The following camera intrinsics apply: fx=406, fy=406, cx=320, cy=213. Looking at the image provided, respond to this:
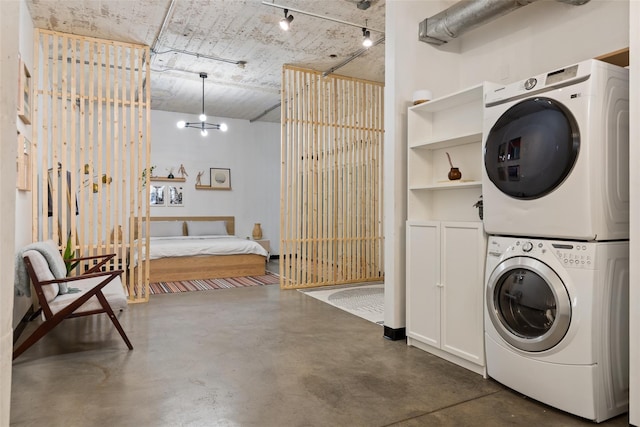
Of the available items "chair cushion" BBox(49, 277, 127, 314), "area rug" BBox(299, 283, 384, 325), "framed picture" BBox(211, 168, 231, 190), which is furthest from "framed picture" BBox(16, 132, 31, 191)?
"framed picture" BBox(211, 168, 231, 190)

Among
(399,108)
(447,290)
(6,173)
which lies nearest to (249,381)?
(447,290)

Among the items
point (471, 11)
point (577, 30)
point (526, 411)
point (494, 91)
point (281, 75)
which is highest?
point (281, 75)

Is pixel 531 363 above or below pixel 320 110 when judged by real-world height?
below

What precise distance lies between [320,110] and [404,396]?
4396 mm

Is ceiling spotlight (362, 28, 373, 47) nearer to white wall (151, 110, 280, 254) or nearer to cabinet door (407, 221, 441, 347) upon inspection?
cabinet door (407, 221, 441, 347)

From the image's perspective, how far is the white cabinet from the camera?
271cm

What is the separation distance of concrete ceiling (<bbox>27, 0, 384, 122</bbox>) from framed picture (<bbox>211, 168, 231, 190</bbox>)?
2.40 m

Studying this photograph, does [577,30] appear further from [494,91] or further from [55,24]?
[55,24]

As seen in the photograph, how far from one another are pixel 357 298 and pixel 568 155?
3.39m

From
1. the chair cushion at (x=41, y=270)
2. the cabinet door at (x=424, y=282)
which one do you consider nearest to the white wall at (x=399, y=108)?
the cabinet door at (x=424, y=282)

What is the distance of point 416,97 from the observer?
3.35 meters

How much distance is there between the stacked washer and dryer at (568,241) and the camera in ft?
6.84

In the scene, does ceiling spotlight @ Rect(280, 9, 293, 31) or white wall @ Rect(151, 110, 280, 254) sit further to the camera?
white wall @ Rect(151, 110, 280, 254)

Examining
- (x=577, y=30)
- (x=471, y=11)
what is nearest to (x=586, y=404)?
(x=577, y=30)
